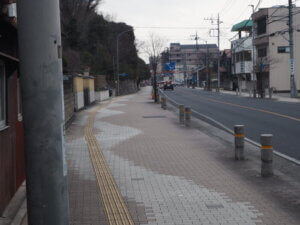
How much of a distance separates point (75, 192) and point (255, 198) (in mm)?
3004

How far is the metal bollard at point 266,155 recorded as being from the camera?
9.23 metres

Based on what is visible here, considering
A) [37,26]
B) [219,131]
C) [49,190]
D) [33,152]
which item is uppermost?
[37,26]

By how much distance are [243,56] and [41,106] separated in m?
73.3

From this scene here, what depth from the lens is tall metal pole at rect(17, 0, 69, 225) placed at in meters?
3.21

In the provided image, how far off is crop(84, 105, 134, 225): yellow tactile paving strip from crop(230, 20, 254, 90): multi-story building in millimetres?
60719

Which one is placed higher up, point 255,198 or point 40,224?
point 40,224

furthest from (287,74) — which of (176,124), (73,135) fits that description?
(73,135)

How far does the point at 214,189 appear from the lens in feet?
27.4

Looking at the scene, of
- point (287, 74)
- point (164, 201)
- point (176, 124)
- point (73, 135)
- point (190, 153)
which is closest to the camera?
point (164, 201)

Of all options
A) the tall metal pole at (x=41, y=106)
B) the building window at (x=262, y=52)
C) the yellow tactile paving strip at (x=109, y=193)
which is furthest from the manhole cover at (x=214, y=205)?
the building window at (x=262, y=52)

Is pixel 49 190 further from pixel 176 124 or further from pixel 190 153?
pixel 176 124

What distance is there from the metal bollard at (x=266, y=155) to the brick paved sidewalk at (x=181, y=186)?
9.7 inches

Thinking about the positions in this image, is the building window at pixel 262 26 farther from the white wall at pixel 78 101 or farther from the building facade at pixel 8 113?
the building facade at pixel 8 113

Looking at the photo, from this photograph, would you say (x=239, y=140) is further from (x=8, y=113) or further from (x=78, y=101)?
(x=78, y=101)
